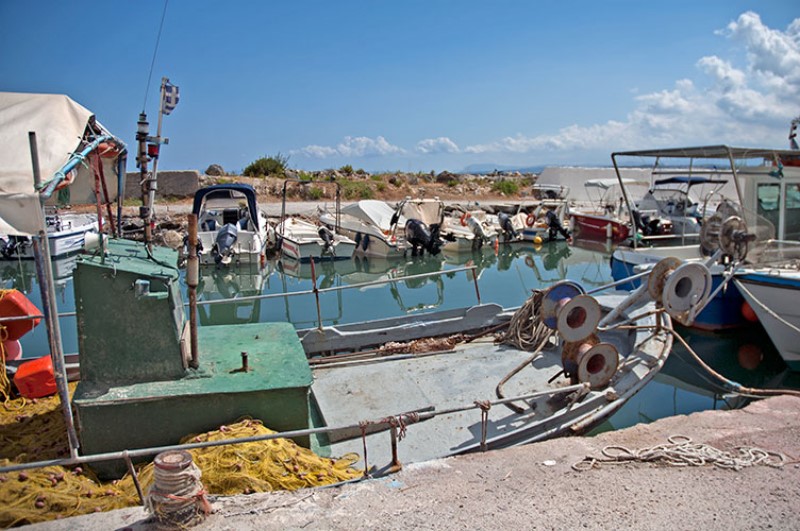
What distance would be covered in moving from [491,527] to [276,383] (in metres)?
2.13

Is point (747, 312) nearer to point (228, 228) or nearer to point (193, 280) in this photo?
point (193, 280)

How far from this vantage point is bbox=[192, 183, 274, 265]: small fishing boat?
20453 millimetres

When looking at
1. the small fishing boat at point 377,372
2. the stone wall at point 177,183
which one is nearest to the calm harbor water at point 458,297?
the small fishing boat at point 377,372

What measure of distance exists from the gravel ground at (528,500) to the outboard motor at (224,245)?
1671 cm

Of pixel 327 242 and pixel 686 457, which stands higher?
pixel 327 242

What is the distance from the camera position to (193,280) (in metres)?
4.82

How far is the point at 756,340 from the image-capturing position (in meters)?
12.4

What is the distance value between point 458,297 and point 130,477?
1350cm

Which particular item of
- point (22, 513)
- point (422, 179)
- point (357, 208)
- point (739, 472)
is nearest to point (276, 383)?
point (22, 513)

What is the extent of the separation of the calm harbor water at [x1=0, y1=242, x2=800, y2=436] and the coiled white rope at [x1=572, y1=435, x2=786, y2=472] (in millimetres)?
2934

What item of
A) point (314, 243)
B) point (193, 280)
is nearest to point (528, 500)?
point (193, 280)

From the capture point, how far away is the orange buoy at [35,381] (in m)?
6.10

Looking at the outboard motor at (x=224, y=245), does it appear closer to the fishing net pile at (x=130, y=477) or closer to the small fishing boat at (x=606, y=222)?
the small fishing boat at (x=606, y=222)

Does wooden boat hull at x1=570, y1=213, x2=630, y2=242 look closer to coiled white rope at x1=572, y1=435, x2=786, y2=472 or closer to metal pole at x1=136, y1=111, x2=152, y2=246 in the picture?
coiled white rope at x1=572, y1=435, x2=786, y2=472
